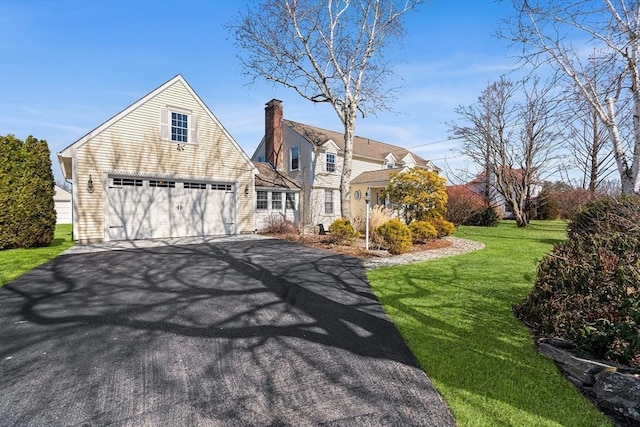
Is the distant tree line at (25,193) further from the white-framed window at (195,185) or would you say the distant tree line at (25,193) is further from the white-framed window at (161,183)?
the white-framed window at (195,185)

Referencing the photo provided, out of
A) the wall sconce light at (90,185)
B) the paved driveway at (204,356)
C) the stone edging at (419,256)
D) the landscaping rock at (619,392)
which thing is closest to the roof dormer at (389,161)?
the stone edging at (419,256)

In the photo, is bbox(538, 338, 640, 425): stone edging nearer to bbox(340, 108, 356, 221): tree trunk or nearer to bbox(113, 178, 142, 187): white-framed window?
bbox(340, 108, 356, 221): tree trunk

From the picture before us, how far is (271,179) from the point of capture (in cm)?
1741

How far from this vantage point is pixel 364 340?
3.68 metres

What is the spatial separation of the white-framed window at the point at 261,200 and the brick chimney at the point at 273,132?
13.7ft

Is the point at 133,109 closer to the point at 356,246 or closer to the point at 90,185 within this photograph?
the point at 90,185

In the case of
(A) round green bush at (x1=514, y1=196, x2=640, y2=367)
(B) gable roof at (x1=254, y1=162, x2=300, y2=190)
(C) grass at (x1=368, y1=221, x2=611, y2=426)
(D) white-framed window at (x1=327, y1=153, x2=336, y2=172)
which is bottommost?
(C) grass at (x1=368, y1=221, x2=611, y2=426)

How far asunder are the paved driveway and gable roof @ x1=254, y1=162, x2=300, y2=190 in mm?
10732

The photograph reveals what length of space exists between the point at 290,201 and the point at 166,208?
6695mm

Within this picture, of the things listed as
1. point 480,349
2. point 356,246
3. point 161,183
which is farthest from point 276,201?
point 480,349

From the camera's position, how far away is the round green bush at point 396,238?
10055 millimetres

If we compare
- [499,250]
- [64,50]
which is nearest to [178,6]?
[64,50]

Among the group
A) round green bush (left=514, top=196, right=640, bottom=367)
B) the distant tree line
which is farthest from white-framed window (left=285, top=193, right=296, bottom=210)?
round green bush (left=514, top=196, right=640, bottom=367)

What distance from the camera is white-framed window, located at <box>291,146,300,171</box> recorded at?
1986cm
